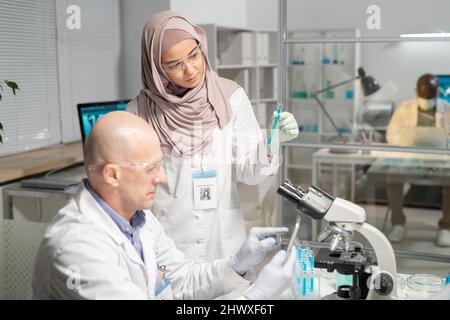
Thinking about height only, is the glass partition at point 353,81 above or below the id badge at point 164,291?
above

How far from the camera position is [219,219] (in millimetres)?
1873

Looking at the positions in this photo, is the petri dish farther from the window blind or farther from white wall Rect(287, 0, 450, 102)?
white wall Rect(287, 0, 450, 102)

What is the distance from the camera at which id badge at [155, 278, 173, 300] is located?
137 centimetres

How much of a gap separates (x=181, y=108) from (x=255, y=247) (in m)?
0.62

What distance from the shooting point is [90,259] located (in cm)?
115

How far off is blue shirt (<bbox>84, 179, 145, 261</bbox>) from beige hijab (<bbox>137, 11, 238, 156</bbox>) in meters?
0.46

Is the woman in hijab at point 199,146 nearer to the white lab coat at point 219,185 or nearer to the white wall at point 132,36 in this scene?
the white lab coat at point 219,185

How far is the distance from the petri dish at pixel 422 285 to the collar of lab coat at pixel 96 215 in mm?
791

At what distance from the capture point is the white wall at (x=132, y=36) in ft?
12.5

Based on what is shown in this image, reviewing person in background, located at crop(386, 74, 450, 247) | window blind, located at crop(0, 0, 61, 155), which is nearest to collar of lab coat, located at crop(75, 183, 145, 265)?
window blind, located at crop(0, 0, 61, 155)

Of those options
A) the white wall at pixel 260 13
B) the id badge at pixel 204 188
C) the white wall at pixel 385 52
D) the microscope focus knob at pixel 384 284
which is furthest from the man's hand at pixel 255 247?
the white wall at pixel 260 13
